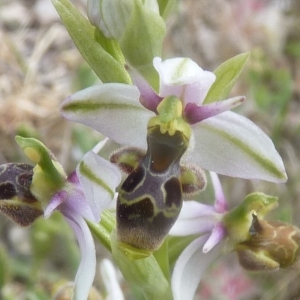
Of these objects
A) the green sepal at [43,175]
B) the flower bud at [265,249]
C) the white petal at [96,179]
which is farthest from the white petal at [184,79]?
the flower bud at [265,249]

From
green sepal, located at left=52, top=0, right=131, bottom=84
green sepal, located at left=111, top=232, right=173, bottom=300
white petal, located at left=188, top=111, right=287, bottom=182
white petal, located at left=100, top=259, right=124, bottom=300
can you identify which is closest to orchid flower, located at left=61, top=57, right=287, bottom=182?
white petal, located at left=188, top=111, right=287, bottom=182

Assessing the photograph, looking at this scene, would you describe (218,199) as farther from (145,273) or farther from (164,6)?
(164,6)

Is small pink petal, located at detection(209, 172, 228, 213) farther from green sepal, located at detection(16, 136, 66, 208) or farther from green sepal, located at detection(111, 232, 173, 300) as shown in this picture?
green sepal, located at detection(16, 136, 66, 208)

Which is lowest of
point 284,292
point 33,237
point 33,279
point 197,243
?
point 284,292

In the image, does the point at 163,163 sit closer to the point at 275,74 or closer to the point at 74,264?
the point at 74,264

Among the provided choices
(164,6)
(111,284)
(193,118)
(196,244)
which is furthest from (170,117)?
(111,284)

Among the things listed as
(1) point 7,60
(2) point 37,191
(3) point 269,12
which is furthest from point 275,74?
(2) point 37,191
